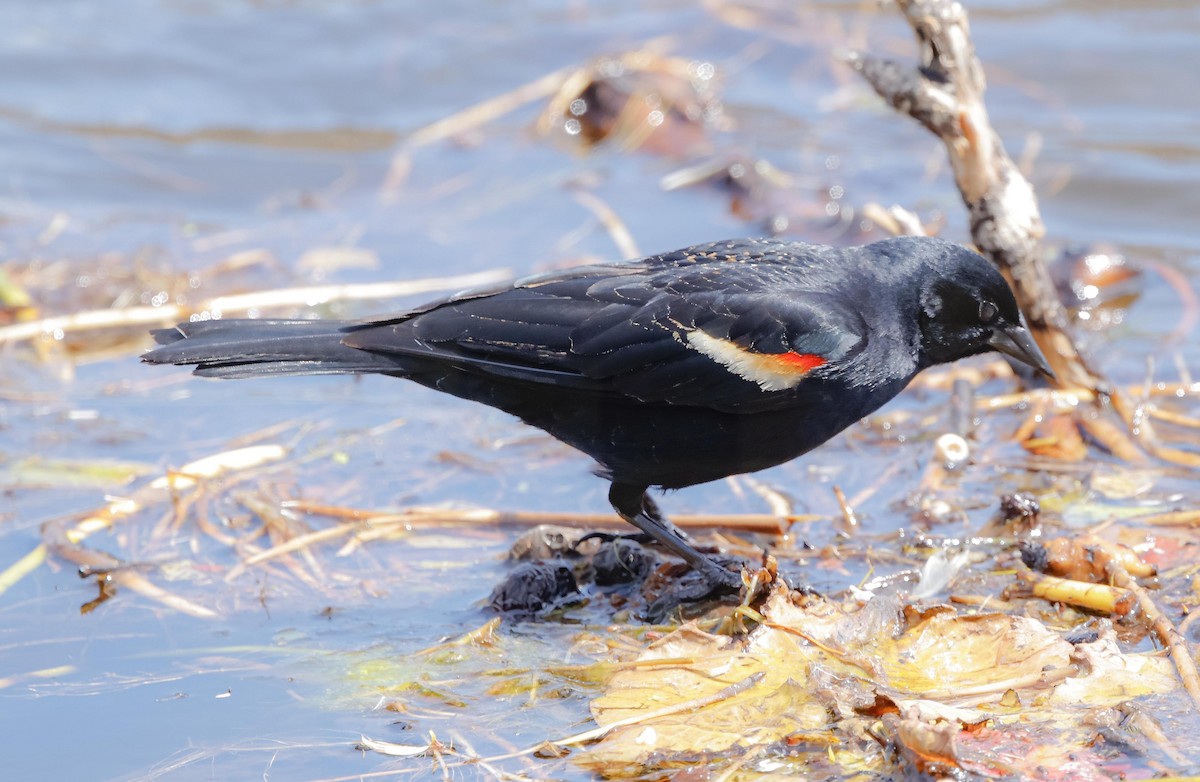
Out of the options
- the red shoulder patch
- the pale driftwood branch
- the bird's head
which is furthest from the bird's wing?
the pale driftwood branch

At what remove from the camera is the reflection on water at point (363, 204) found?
3809 millimetres

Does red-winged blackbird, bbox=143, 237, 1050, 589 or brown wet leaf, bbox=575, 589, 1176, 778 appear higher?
red-winged blackbird, bbox=143, 237, 1050, 589

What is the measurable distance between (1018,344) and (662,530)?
4.24 ft

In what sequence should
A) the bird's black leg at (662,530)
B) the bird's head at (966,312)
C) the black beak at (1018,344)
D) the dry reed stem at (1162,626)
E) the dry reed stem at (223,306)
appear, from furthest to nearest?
the dry reed stem at (223,306) < the black beak at (1018,344) < the bird's head at (966,312) < the bird's black leg at (662,530) < the dry reed stem at (1162,626)

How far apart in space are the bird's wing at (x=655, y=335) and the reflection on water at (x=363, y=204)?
772mm

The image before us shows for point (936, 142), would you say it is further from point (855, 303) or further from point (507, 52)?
point (855, 303)

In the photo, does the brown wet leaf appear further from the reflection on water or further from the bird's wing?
the bird's wing

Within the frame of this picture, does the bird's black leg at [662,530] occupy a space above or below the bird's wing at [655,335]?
below

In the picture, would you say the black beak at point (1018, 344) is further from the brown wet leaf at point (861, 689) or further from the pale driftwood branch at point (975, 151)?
the brown wet leaf at point (861, 689)

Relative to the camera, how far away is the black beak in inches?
167

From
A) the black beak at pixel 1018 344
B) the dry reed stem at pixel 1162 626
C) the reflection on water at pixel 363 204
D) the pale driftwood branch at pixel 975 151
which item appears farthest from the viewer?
the pale driftwood branch at pixel 975 151


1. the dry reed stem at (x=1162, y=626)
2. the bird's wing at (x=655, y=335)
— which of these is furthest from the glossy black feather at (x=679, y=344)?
the dry reed stem at (x=1162, y=626)

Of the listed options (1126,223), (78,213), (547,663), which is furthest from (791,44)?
(547,663)

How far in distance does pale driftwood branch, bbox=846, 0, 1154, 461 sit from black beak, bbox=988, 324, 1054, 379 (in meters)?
0.48
